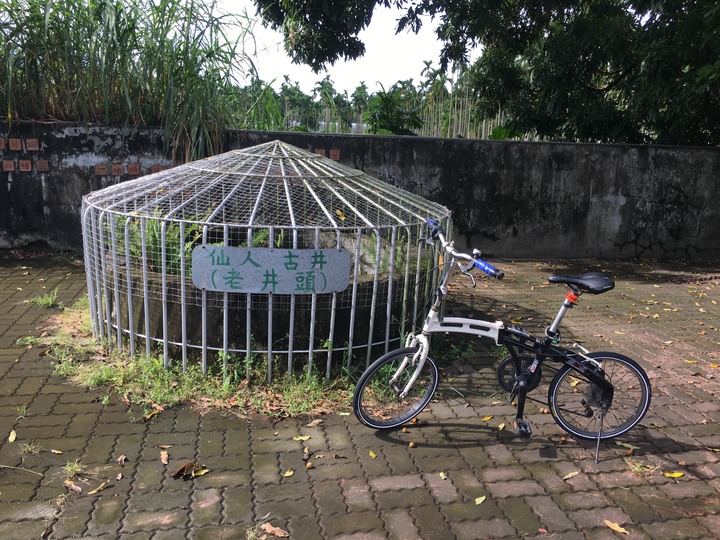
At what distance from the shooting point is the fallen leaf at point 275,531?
2.81 metres

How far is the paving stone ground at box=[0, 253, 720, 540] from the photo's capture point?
2.92 metres

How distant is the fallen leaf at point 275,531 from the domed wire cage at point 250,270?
151 centimetres

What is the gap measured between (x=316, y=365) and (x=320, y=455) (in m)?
0.99

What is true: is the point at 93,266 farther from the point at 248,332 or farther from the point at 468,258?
the point at 468,258

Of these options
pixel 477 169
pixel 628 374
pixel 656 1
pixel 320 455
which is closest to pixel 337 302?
pixel 320 455

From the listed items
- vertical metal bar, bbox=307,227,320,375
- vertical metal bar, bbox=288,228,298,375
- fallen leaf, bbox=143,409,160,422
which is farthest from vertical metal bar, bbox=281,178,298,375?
fallen leaf, bbox=143,409,160,422

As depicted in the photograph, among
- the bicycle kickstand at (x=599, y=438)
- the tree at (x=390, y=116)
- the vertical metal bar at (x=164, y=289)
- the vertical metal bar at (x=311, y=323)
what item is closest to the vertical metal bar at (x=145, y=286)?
the vertical metal bar at (x=164, y=289)

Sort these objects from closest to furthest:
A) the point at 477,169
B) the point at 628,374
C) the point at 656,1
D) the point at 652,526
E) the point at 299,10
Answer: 1. the point at 652,526
2. the point at 628,374
3. the point at 656,1
4. the point at 477,169
5. the point at 299,10

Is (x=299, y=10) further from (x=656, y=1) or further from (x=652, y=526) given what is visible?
(x=652, y=526)

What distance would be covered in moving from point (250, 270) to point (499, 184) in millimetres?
6212

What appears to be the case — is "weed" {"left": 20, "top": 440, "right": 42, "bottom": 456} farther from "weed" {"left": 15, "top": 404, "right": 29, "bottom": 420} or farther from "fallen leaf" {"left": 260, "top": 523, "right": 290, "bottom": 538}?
"fallen leaf" {"left": 260, "top": 523, "right": 290, "bottom": 538}

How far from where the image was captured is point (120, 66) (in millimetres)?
7969

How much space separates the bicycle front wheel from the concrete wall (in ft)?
17.4

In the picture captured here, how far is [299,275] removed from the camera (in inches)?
161
